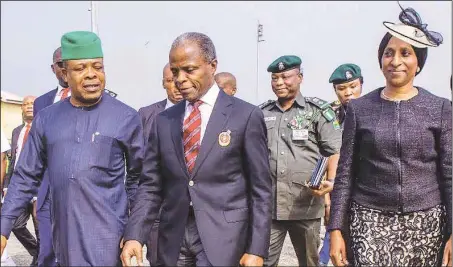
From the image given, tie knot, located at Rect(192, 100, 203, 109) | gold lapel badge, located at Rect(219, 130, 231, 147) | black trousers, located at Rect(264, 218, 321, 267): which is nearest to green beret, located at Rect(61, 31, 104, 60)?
tie knot, located at Rect(192, 100, 203, 109)

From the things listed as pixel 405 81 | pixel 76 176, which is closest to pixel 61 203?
pixel 76 176

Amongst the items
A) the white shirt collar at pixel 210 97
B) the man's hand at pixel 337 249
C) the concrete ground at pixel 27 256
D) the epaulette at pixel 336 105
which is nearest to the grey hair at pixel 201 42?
the white shirt collar at pixel 210 97

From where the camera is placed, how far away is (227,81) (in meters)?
6.94

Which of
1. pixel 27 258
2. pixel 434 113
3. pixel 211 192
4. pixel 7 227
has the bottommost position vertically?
pixel 27 258

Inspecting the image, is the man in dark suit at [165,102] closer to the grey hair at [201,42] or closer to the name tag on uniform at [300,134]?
the name tag on uniform at [300,134]

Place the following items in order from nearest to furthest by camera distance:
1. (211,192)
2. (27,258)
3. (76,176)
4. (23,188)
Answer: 1. (211,192)
2. (76,176)
3. (23,188)
4. (27,258)

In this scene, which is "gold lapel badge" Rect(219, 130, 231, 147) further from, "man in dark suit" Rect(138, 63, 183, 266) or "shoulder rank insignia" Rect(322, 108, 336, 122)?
"man in dark suit" Rect(138, 63, 183, 266)

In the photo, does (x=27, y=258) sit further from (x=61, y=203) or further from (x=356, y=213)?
(x=356, y=213)

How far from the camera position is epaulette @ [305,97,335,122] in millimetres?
5285

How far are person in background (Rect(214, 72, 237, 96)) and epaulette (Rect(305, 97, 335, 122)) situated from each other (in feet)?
5.23

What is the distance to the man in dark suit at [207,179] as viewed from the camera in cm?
323

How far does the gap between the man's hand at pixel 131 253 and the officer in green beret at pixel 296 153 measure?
205 cm

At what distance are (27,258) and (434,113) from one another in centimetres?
673

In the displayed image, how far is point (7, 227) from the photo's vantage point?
3.59m
